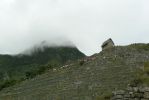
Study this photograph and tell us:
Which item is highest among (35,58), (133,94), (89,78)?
(35,58)

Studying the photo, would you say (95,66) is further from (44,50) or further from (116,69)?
(44,50)

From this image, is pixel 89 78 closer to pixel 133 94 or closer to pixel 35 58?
pixel 133 94

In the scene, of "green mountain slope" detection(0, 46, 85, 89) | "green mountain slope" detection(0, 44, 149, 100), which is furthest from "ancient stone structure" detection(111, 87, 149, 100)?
"green mountain slope" detection(0, 46, 85, 89)

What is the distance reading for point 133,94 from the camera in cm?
2069

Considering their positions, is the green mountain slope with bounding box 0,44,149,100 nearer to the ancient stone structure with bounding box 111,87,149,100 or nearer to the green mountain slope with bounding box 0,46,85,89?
the ancient stone structure with bounding box 111,87,149,100

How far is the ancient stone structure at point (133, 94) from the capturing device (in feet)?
66.4

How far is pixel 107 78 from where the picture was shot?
31.8m

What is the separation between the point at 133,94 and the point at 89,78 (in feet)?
41.7

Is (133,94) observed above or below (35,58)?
below

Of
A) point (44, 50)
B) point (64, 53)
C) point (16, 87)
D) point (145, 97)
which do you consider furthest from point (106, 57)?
point (44, 50)

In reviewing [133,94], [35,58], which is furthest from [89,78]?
[35,58]

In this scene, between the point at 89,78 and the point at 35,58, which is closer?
the point at 89,78

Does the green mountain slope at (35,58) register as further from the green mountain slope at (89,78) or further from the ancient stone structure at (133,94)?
the ancient stone structure at (133,94)

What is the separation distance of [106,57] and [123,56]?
53.0 inches
